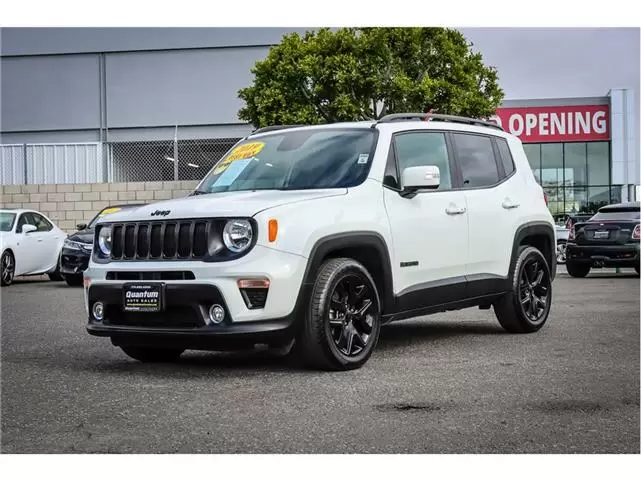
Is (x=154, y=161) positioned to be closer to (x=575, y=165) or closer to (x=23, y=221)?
(x=23, y=221)

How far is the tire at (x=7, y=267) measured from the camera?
18.5 meters

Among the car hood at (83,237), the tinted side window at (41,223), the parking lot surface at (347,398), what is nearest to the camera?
the parking lot surface at (347,398)

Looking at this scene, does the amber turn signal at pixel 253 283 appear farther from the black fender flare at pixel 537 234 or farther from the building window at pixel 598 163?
the building window at pixel 598 163

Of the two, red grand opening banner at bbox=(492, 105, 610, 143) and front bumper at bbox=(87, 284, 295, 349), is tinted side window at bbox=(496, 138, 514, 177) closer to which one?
front bumper at bbox=(87, 284, 295, 349)

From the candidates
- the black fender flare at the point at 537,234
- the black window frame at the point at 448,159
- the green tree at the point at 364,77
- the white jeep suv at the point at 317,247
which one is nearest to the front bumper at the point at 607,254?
the black fender flare at the point at 537,234

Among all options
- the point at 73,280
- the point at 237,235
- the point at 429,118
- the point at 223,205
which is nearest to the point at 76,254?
the point at 73,280

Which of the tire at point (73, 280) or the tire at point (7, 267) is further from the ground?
the tire at point (7, 267)

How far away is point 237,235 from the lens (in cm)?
672

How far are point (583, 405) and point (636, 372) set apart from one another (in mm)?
1413

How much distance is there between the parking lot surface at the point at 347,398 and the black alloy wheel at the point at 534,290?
0.21 metres

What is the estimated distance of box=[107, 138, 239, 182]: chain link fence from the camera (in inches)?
1040

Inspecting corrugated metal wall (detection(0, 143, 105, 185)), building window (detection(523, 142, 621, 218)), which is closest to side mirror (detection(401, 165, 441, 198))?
corrugated metal wall (detection(0, 143, 105, 185))

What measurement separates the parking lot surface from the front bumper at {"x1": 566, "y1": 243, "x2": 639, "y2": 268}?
32.4 ft

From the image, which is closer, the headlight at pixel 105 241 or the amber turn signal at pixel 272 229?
the amber turn signal at pixel 272 229
